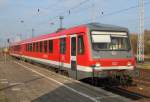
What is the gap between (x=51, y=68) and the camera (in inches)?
968

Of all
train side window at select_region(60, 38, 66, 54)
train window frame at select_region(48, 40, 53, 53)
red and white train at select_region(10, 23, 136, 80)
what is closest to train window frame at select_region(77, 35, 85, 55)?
red and white train at select_region(10, 23, 136, 80)

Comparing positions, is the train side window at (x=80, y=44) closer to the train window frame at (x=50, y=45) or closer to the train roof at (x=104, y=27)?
the train roof at (x=104, y=27)

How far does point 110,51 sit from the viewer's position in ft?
53.4

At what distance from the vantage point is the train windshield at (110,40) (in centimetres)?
1619

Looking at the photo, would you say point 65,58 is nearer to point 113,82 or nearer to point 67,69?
point 67,69

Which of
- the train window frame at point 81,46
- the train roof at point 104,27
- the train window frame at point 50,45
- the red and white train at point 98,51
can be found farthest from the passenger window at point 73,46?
the train window frame at point 50,45

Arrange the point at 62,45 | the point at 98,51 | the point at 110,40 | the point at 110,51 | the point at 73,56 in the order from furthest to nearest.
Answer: the point at 62,45 < the point at 73,56 < the point at 110,40 < the point at 110,51 < the point at 98,51

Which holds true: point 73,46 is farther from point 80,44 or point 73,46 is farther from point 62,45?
point 62,45

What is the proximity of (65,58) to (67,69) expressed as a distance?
68 cm

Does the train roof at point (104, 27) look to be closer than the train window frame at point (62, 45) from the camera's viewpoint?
Yes

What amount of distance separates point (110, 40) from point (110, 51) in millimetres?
550

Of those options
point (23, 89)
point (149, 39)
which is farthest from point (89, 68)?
point (149, 39)

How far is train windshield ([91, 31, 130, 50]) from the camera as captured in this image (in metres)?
16.2

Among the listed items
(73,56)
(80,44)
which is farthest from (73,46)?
(80,44)
